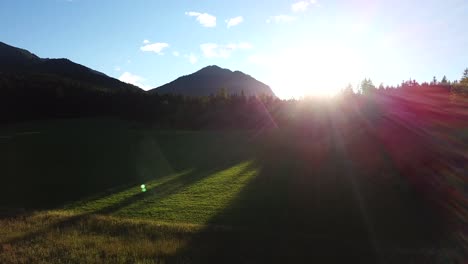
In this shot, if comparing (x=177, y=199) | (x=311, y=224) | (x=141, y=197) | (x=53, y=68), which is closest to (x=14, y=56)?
(x=53, y=68)

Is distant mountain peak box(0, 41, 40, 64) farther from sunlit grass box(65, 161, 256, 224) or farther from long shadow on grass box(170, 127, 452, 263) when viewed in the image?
long shadow on grass box(170, 127, 452, 263)

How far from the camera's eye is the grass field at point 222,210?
10.2 meters

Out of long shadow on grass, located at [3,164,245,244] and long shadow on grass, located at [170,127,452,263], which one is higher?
long shadow on grass, located at [3,164,245,244]

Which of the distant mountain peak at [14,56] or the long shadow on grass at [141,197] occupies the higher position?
the distant mountain peak at [14,56]

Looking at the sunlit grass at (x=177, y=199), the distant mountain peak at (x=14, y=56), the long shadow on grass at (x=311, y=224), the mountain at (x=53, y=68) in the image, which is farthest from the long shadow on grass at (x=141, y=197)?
the distant mountain peak at (x=14, y=56)

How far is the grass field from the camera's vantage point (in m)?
10.2

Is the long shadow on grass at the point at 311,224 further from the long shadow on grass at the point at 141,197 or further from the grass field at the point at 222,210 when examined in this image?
the long shadow on grass at the point at 141,197

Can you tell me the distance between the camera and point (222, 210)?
14.8 meters

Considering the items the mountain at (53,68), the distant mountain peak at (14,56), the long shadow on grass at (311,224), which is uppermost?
the distant mountain peak at (14,56)

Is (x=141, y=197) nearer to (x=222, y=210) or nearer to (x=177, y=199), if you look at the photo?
(x=177, y=199)

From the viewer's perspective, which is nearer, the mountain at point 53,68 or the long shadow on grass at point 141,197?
the long shadow on grass at point 141,197

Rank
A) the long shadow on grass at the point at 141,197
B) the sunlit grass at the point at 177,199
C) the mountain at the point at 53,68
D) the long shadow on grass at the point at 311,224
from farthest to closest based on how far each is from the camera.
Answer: the mountain at the point at 53,68 < the sunlit grass at the point at 177,199 < the long shadow on grass at the point at 141,197 < the long shadow on grass at the point at 311,224

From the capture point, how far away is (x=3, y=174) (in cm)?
2345

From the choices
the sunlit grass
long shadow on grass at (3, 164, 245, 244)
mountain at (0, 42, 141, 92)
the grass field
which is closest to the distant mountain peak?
mountain at (0, 42, 141, 92)
